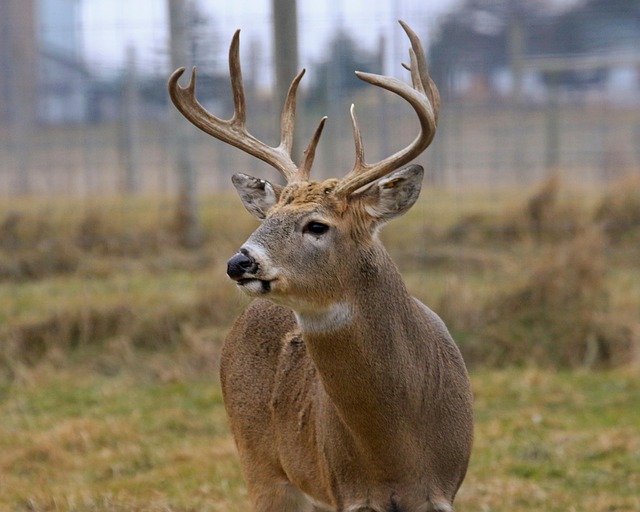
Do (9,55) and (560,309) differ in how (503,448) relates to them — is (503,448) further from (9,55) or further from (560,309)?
(9,55)

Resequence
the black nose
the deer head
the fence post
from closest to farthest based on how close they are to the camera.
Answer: the black nose, the deer head, the fence post

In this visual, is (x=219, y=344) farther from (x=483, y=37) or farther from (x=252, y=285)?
(x=252, y=285)

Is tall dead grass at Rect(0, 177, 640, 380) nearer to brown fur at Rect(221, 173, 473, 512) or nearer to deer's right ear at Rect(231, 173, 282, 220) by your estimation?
deer's right ear at Rect(231, 173, 282, 220)

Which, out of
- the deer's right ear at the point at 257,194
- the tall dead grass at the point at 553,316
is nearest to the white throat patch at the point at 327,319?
the deer's right ear at the point at 257,194

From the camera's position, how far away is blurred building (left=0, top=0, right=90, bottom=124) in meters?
11.2

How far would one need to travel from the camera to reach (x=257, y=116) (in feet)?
39.0

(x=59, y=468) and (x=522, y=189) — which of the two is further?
(x=522, y=189)

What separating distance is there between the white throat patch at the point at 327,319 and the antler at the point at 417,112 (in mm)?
439

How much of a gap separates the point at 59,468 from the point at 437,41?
223 inches

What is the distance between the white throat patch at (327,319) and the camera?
13.5ft

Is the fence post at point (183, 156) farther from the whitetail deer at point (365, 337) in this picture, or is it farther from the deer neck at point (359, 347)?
the deer neck at point (359, 347)

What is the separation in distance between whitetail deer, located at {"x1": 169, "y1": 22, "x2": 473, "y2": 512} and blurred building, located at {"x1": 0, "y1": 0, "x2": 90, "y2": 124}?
7031mm

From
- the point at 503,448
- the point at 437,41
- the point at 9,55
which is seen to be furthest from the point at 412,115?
the point at 503,448

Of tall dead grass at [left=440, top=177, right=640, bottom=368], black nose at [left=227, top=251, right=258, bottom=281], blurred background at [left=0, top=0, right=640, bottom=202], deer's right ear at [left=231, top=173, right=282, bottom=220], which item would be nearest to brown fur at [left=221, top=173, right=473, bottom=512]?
black nose at [left=227, top=251, right=258, bottom=281]
